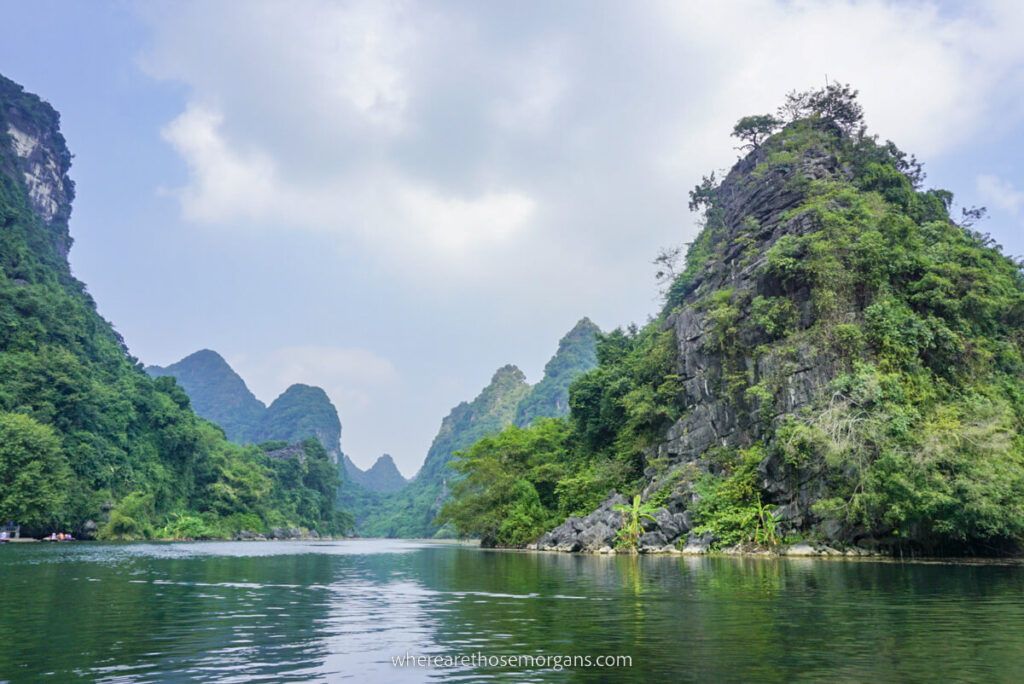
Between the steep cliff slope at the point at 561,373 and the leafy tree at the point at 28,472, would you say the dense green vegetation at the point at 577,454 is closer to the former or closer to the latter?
the leafy tree at the point at 28,472

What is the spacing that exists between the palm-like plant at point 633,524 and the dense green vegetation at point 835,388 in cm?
309

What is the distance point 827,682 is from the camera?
7.38 m

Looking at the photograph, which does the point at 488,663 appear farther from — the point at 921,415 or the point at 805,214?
the point at 805,214

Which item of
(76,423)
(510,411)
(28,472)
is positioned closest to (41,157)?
(76,423)

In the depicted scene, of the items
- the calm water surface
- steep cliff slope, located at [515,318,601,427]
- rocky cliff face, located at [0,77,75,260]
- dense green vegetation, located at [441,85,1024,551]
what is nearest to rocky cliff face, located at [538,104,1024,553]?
dense green vegetation, located at [441,85,1024,551]

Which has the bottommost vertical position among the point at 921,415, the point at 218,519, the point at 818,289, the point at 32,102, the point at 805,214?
the point at 218,519

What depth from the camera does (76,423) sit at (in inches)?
2635

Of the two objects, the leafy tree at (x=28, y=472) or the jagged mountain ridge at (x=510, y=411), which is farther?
the jagged mountain ridge at (x=510, y=411)

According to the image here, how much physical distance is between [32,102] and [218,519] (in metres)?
73.9

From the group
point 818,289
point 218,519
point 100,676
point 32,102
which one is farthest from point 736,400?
point 32,102

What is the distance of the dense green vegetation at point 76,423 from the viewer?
190ft

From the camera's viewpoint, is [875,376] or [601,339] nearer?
[875,376]

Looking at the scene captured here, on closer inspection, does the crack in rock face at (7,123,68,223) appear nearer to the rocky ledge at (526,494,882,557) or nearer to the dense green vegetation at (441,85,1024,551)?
the dense green vegetation at (441,85,1024,551)

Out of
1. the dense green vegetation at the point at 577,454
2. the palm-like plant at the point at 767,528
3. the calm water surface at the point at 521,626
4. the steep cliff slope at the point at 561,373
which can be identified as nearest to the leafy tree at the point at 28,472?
the dense green vegetation at the point at 577,454
